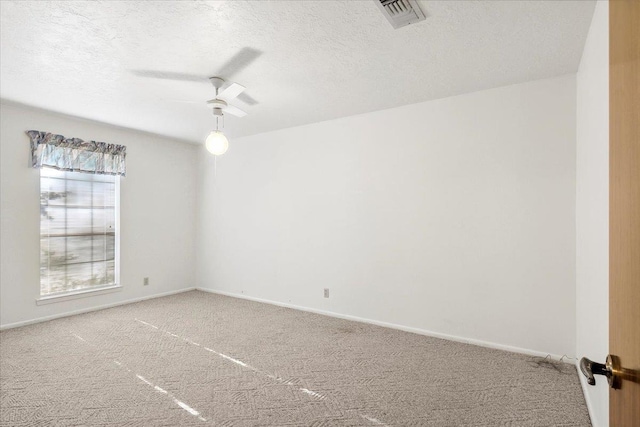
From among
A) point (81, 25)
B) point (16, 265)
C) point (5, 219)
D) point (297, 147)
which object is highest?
point (81, 25)

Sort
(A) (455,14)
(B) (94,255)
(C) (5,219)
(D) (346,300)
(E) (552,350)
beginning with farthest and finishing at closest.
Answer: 1. (B) (94,255)
2. (D) (346,300)
3. (C) (5,219)
4. (E) (552,350)
5. (A) (455,14)

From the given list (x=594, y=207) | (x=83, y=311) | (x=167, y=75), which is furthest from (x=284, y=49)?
(x=83, y=311)

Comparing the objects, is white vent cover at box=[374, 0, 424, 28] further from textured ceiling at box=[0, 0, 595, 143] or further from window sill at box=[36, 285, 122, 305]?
window sill at box=[36, 285, 122, 305]

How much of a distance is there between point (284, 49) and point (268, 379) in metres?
2.58

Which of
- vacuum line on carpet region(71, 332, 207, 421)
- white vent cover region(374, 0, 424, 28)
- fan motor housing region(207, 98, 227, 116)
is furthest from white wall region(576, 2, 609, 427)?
fan motor housing region(207, 98, 227, 116)

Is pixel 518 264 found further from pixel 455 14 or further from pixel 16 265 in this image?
pixel 16 265

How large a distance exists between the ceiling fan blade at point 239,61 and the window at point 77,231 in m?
2.92

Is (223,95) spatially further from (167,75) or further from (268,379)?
(268,379)

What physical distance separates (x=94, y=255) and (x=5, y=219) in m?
1.09

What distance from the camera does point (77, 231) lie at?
4320mm

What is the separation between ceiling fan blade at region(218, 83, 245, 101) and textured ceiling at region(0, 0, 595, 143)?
8.3 inches

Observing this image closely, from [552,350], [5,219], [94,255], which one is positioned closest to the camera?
[552,350]

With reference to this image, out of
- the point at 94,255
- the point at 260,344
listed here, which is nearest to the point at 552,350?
the point at 260,344

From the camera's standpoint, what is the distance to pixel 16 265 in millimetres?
3709
